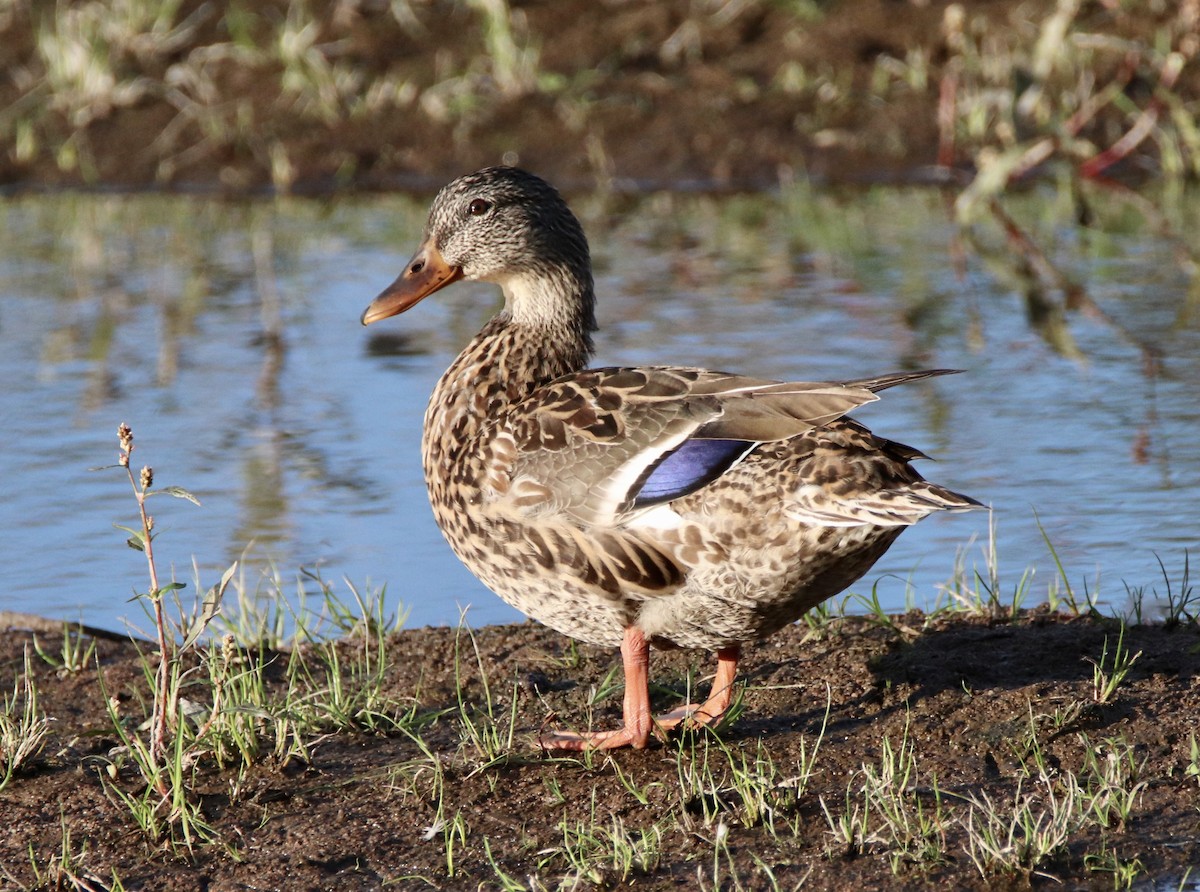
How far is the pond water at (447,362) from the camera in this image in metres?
5.76

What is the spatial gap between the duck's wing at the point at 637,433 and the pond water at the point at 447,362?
1284 millimetres

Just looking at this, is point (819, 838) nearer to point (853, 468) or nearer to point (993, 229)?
point (853, 468)

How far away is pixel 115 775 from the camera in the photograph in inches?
158

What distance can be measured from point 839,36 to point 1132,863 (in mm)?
10533

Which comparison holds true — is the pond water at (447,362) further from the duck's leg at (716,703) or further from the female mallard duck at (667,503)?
the female mallard duck at (667,503)

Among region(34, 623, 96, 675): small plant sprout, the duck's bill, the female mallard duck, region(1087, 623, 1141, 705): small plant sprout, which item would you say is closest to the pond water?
region(34, 623, 96, 675): small plant sprout

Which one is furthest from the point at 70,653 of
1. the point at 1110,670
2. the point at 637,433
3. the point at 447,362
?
the point at 447,362

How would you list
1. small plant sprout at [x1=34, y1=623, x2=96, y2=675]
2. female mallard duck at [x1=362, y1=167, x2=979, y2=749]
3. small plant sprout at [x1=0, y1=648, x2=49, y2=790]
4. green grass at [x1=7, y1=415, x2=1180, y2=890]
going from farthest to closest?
small plant sprout at [x1=34, y1=623, x2=96, y2=675] → small plant sprout at [x1=0, y1=648, x2=49, y2=790] → female mallard duck at [x1=362, y1=167, x2=979, y2=749] → green grass at [x1=7, y1=415, x2=1180, y2=890]

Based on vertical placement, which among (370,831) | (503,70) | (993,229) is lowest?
(370,831)

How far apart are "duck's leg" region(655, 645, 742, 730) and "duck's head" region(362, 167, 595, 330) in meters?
1.12

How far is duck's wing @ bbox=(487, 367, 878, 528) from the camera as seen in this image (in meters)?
3.94

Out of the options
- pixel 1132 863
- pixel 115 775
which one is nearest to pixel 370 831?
pixel 115 775

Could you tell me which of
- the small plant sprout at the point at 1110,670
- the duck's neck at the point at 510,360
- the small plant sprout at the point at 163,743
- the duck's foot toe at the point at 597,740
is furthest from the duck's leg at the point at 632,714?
the small plant sprout at the point at 1110,670

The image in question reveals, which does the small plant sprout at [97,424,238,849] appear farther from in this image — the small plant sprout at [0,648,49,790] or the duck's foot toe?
the duck's foot toe
